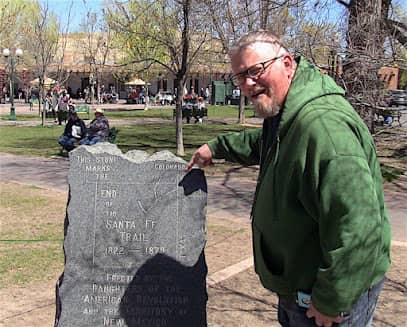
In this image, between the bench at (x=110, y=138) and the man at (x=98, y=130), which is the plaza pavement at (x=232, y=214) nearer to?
the bench at (x=110, y=138)

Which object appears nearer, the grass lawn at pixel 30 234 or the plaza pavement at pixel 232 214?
the plaza pavement at pixel 232 214

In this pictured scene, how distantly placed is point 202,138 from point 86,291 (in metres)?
16.2

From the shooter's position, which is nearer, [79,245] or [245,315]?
[79,245]

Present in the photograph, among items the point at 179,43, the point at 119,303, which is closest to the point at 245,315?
the point at 119,303

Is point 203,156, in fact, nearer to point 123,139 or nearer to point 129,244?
point 129,244

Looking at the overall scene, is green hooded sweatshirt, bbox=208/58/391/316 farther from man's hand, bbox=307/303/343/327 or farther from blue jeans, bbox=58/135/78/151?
blue jeans, bbox=58/135/78/151

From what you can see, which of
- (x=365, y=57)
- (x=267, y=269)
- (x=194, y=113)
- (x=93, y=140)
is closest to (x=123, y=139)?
(x=93, y=140)

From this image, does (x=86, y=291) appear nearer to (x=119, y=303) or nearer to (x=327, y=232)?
(x=119, y=303)

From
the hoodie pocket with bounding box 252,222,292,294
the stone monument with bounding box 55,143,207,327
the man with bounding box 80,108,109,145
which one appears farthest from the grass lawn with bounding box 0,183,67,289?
the hoodie pocket with bounding box 252,222,292,294

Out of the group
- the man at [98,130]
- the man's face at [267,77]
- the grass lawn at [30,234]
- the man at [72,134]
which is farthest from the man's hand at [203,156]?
the man at [72,134]

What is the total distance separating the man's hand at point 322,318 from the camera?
2.17 meters

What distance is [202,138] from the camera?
20.0m

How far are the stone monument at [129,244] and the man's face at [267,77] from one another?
5.22 ft

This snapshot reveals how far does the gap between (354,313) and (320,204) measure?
1.69 feet
